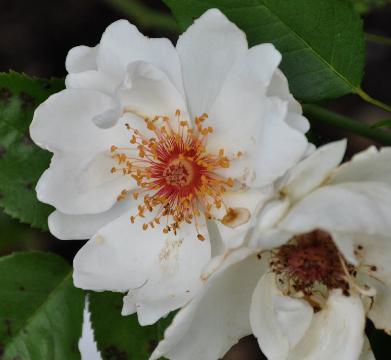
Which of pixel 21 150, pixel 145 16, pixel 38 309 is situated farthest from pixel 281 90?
pixel 145 16

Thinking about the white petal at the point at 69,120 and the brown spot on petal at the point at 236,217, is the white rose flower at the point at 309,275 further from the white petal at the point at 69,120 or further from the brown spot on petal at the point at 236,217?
the white petal at the point at 69,120

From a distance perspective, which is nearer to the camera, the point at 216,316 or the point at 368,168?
the point at 368,168

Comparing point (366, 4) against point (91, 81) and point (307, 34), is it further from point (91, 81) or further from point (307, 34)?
point (91, 81)

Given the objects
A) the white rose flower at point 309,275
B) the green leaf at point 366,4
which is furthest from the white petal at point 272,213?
the green leaf at point 366,4

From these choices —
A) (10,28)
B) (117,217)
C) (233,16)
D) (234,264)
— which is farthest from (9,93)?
(10,28)

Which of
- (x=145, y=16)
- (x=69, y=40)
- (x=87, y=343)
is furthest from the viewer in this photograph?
(x=69, y=40)

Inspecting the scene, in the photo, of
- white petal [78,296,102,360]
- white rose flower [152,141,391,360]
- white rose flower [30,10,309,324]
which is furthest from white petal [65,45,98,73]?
white petal [78,296,102,360]
